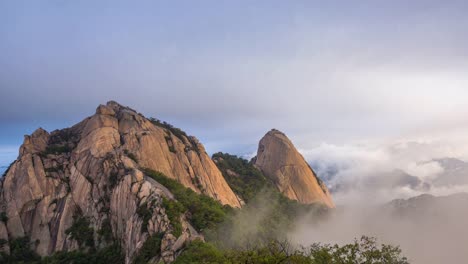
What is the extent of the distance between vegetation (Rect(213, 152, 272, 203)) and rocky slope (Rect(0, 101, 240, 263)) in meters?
13.7

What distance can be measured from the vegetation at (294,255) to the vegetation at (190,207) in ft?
38.6

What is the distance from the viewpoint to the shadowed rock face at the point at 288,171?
127 m

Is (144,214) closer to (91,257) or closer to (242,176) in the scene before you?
(91,257)

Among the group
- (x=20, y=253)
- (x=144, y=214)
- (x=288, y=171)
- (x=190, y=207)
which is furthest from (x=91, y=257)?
(x=288, y=171)

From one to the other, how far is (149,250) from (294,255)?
29.6m

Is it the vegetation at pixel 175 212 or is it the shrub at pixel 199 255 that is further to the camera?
the vegetation at pixel 175 212

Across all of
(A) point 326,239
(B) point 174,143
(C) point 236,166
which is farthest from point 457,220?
(B) point 174,143

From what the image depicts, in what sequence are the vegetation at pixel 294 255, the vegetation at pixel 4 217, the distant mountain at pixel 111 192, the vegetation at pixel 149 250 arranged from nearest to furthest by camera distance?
the vegetation at pixel 294 255, the vegetation at pixel 149 250, the distant mountain at pixel 111 192, the vegetation at pixel 4 217

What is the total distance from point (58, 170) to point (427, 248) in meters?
120

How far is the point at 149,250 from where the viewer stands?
2153 inches

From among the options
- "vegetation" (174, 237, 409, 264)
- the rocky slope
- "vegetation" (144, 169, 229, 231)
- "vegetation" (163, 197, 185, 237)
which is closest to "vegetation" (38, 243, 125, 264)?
the rocky slope

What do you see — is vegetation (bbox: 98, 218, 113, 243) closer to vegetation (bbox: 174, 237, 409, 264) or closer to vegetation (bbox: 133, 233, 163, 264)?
vegetation (bbox: 133, 233, 163, 264)

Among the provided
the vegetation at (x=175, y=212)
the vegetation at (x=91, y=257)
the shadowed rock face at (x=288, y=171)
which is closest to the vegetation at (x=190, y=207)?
the vegetation at (x=175, y=212)

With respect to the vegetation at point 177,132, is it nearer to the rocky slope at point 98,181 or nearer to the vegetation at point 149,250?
the rocky slope at point 98,181
